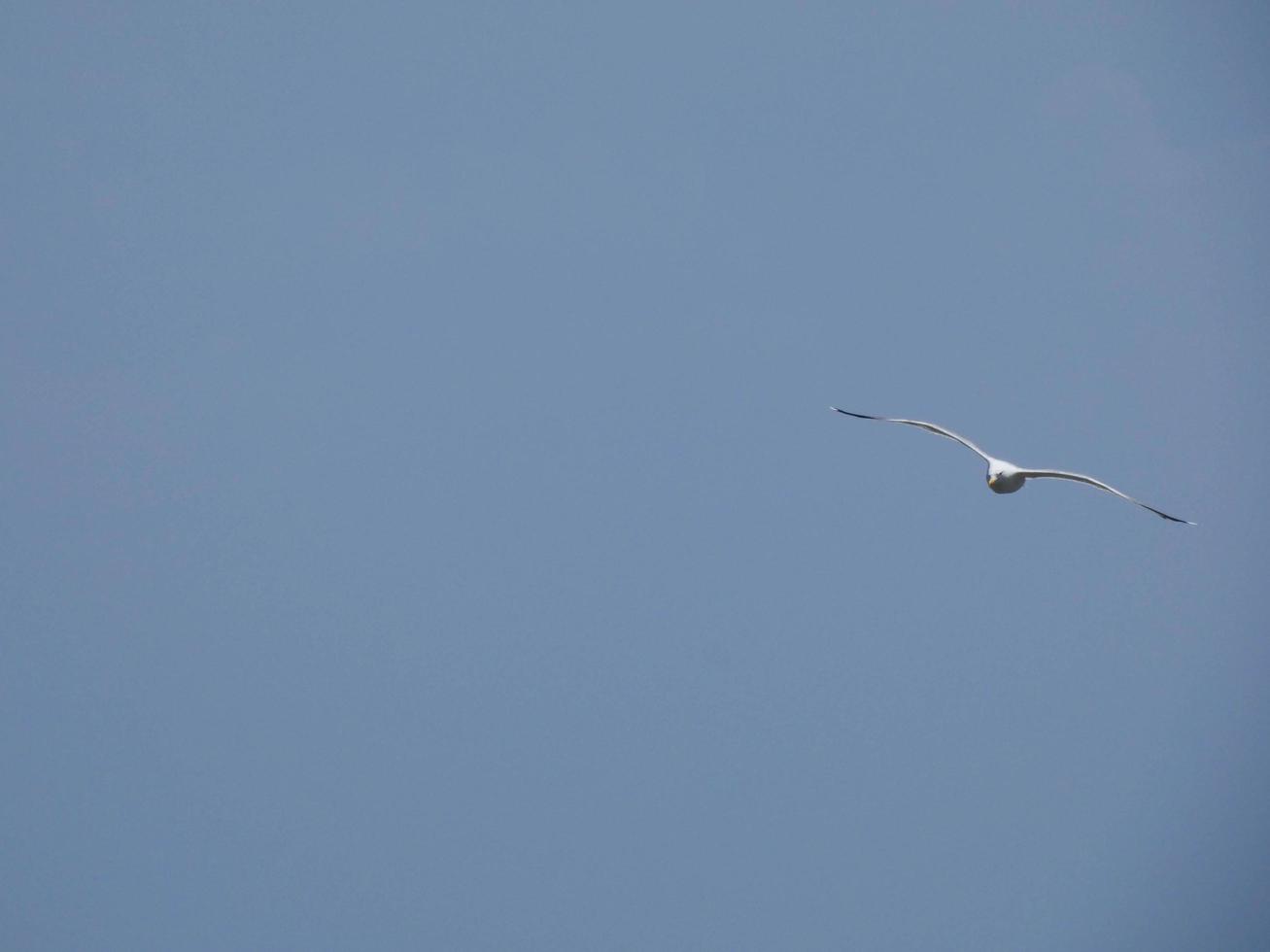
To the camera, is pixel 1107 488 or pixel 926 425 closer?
pixel 1107 488

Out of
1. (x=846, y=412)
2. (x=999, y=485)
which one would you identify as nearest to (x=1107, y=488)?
(x=999, y=485)

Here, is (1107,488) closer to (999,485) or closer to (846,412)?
(999,485)

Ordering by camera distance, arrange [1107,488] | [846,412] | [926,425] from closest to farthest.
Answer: [1107,488], [846,412], [926,425]

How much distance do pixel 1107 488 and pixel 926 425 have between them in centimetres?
935

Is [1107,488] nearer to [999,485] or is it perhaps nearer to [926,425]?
[999,485]

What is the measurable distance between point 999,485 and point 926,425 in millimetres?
7193

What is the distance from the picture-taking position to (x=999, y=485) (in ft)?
172

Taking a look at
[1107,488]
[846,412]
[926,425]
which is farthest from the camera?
[926,425]

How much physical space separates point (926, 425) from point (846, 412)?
230 inches

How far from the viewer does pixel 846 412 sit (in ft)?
179

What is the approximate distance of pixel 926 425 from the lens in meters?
59.3

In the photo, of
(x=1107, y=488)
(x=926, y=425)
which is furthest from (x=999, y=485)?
(x=926, y=425)

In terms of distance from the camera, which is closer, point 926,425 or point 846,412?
point 846,412

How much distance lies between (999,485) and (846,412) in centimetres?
542
